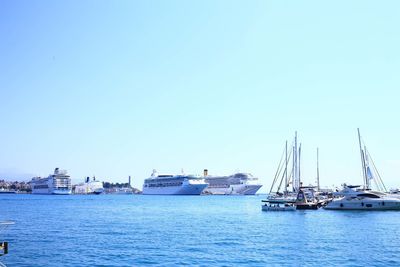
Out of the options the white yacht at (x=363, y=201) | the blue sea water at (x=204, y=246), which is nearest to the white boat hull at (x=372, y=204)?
the white yacht at (x=363, y=201)

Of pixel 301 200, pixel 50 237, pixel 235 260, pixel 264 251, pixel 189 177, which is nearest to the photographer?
pixel 235 260

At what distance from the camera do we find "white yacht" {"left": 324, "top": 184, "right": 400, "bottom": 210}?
76.1 metres

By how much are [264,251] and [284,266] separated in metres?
Result: 5.77

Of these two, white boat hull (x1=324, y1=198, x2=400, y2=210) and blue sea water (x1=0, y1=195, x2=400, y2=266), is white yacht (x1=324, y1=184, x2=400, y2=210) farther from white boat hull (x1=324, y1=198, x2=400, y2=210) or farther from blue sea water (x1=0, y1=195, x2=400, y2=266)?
blue sea water (x1=0, y1=195, x2=400, y2=266)

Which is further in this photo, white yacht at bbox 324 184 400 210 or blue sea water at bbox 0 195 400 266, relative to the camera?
white yacht at bbox 324 184 400 210

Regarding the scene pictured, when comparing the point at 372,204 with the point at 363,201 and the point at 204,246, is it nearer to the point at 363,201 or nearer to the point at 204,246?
the point at 363,201

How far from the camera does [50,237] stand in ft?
132

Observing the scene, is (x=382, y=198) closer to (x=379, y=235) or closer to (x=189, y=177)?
(x=379, y=235)

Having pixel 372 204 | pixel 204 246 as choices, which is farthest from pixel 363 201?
pixel 204 246

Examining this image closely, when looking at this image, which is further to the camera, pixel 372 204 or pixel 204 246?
pixel 372 204

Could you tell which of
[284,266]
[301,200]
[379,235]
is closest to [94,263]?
[284,266]

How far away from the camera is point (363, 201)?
76.7m

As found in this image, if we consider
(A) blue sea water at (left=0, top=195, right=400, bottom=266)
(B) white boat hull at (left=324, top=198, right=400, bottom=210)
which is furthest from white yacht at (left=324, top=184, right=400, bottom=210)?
(A) blue sea water at (left=0, top=195, right=400, bottom=266)

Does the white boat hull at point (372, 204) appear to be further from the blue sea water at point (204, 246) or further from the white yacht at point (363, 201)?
the blue sea water at point (204, 246)
